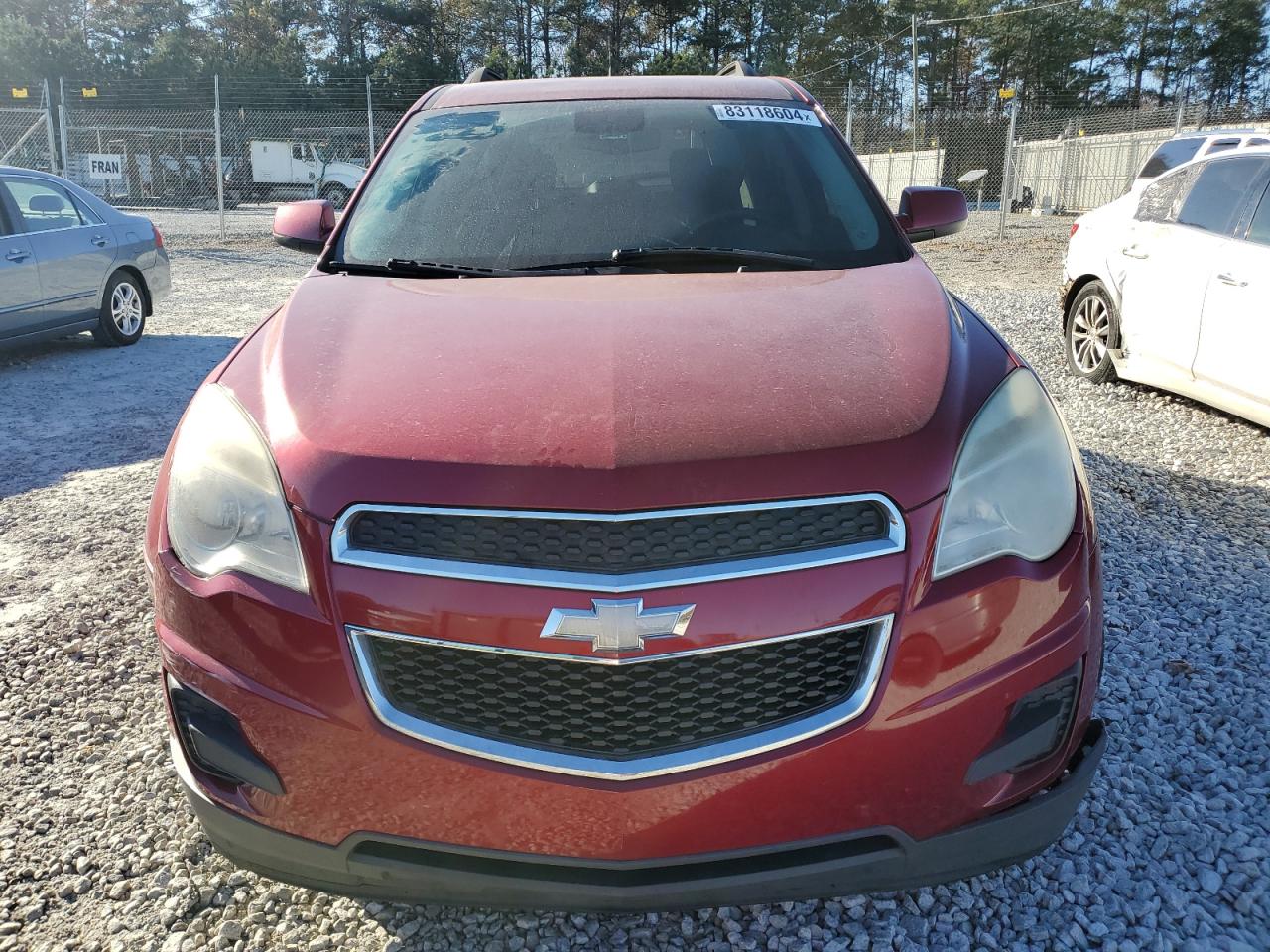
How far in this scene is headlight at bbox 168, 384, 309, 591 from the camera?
172cm

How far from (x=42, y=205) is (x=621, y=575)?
8.51m

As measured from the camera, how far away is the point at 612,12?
54.6 metres

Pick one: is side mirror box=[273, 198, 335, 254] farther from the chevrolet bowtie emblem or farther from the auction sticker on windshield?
the chevrolet bowtie emblem

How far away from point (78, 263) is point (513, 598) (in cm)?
832

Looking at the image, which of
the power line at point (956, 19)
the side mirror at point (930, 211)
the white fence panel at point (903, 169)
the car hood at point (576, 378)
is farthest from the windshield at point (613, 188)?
the power line at point (956, 19)

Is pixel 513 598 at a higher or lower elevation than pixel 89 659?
higher

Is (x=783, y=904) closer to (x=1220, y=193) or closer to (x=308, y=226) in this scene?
(x=308, y=226)

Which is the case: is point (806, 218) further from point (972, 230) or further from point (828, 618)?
point (972, 230)

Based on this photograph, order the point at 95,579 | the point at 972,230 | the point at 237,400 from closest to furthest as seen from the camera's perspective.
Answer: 1. the point at 237,400
2. the point at 95,579
3. the point at 972,230

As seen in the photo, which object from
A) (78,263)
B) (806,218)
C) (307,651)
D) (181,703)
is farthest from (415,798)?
(78,263)

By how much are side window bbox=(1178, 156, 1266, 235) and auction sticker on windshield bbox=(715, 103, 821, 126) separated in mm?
3496

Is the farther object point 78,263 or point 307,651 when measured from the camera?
point 78,263

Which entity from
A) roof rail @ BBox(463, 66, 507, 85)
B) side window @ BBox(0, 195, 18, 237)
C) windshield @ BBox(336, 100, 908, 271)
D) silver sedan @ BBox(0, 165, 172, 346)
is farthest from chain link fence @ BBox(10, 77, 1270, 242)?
windshield @ BBox(336, 100, 908, 271)

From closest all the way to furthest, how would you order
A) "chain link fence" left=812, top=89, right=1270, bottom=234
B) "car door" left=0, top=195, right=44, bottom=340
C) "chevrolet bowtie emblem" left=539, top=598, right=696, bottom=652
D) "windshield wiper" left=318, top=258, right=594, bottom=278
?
1. "chevrolet bowtie emblem" left=539, top=598, right=696, bottom=652
2. "windshield wiper" left=318, top=258, right=594, bottom=278
3. "car door" left=0, top=195, right=44, bottom=340
4. "chain link fence" left=812, top=89, right=1270, bottom=234
